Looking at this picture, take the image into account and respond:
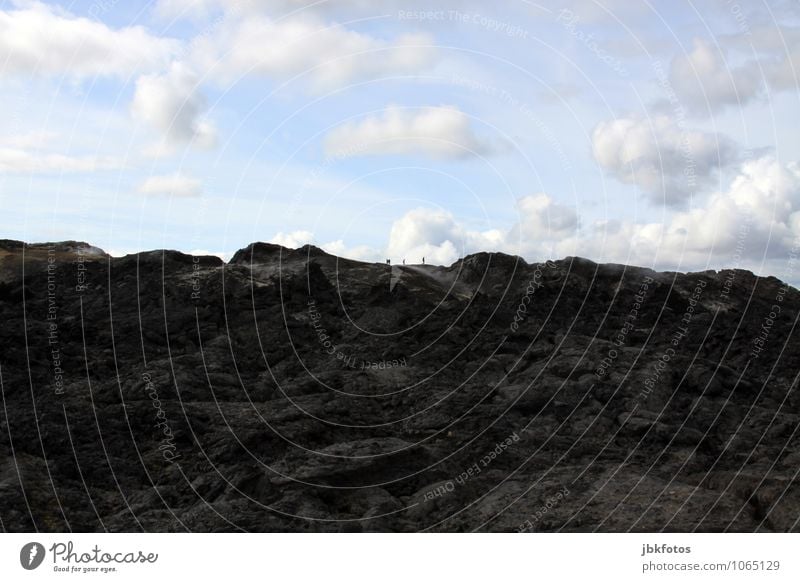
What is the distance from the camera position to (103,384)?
109 feet

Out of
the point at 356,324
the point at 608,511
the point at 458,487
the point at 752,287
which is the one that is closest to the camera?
the point at 608,511

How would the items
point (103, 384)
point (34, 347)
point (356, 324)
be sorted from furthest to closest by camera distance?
point (356, 324) < point (34, 347) < point (103, 384)

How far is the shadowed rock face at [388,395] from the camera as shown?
2456cm

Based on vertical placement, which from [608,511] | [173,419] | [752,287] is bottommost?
[608,511]

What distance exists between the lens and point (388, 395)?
111 feet

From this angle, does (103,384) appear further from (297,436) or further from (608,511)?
(608,511)

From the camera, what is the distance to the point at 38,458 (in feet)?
87.8

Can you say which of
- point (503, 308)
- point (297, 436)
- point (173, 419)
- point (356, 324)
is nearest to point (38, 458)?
point (173, 419)

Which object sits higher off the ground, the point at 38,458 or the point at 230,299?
the point at 230,299

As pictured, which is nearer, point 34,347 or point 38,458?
point 38,458

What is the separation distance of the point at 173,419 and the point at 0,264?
83.5ft

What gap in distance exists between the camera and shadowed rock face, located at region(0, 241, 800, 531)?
24562 mm

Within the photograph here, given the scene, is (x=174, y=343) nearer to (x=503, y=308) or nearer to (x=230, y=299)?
(x=230, y=299)

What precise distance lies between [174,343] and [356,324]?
9.26 m
